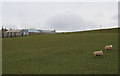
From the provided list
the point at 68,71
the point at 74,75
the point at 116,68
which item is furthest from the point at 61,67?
the point at 116,68

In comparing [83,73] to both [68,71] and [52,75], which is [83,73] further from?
[52,75]

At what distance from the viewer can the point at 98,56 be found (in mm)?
18391

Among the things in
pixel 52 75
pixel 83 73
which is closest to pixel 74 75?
pixel 83 73

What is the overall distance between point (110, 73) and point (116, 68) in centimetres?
159

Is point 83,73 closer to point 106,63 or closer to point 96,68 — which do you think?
point 96,68

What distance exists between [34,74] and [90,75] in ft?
14.1

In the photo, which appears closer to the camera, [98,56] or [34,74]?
[34,74]

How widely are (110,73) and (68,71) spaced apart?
10.6 feet

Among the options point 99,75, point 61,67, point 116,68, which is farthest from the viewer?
point 61,67

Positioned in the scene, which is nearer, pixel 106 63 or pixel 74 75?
pixel 74 75

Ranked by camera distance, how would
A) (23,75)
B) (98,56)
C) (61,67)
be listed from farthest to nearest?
(98,56)
(61,67)
(23,75)

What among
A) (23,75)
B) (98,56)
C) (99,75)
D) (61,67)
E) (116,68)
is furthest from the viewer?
(98,56)

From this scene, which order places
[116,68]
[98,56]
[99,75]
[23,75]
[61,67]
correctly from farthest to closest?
[98,56], [61,67], [116,68], [23,75], [99,75]

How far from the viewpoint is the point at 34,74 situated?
12.9 meters
